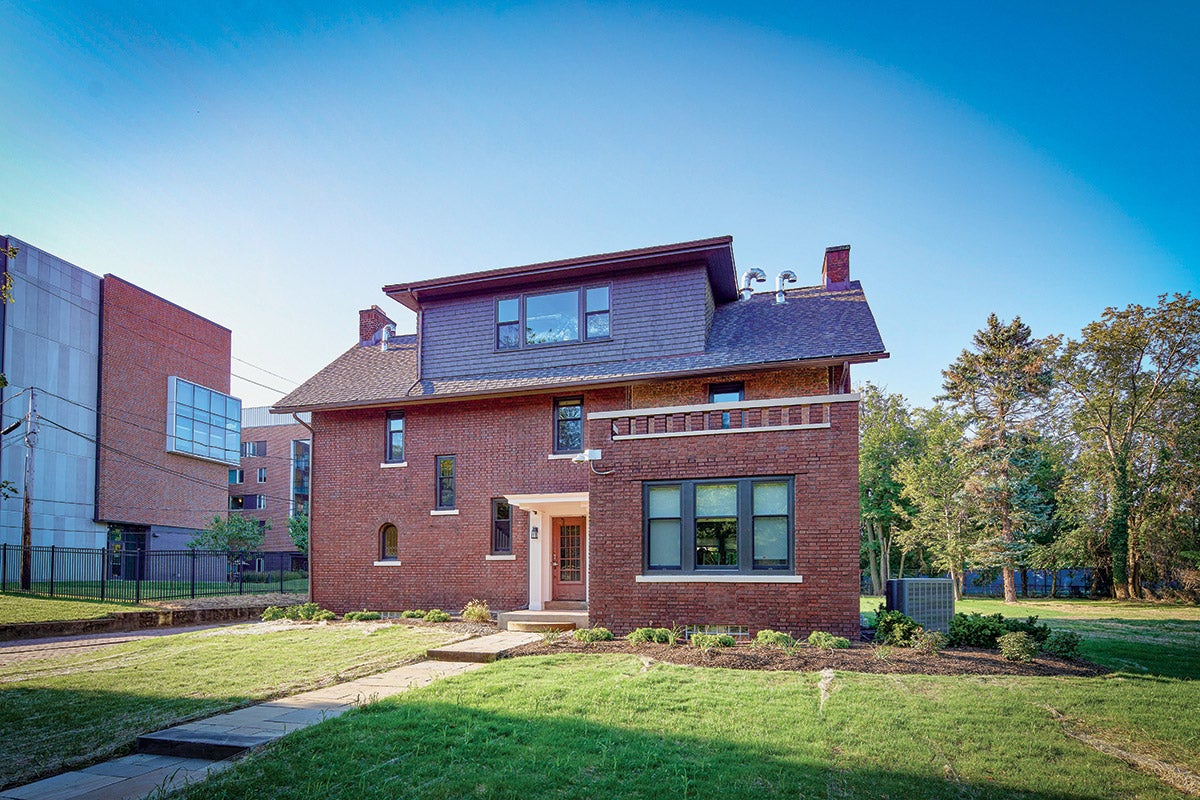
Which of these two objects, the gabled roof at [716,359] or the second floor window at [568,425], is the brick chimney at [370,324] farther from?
the second floor window at [568,425]

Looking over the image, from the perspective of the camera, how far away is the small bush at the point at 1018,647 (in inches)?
389

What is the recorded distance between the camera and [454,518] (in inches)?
723

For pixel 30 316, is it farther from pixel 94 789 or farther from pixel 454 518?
pixel 94 789

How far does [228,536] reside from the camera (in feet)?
117

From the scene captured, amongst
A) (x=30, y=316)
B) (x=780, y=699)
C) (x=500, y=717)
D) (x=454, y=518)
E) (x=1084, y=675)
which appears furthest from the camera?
(x=30, y=316)

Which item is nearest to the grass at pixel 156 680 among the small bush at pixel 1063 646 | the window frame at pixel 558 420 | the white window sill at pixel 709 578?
the white window sill at pixel 709 578

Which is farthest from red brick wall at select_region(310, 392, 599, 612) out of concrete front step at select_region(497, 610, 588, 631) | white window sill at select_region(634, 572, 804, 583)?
white window sill at select_region(634, 572, 804, 583)

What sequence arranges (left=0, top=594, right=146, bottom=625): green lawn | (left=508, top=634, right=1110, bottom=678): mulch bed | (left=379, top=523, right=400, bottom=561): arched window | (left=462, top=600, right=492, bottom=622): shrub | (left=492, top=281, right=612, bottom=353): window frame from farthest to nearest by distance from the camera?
(left=379, top=523, right=400, bottom=561): arched window, (left=492, top=281, right=612, bottom=353): window frame, (left=0, top=594, right=146, bottom=625): green lawn, (left=462, top=600, right=492, bottom=622): shrub, (left=508, top=634, right=1110, bottom=678): mulch bed

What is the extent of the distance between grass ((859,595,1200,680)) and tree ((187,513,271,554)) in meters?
29.7

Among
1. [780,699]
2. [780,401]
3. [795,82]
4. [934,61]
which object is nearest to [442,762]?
[780,699]

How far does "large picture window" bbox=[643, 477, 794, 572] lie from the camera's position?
41.1 ft

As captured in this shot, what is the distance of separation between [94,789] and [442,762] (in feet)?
8.25

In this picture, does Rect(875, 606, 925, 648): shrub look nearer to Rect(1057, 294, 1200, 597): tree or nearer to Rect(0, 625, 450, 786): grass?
Rect(0, 625, 450, 786): grass

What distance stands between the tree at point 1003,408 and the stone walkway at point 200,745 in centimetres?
2881
